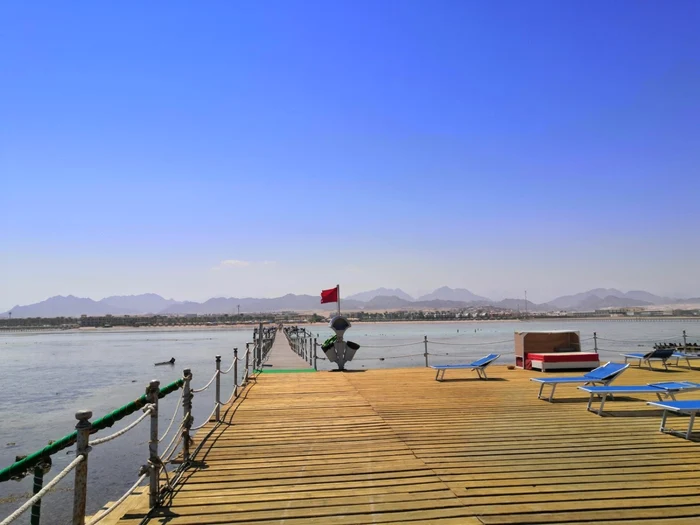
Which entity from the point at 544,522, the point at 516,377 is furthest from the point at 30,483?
the point at 516,377

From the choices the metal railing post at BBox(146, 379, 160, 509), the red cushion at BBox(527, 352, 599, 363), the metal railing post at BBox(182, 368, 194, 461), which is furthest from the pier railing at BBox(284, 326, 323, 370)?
the metal railing post at BBox(146, 379, 160, 509)

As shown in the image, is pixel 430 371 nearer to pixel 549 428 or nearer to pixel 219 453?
pixel 549 428

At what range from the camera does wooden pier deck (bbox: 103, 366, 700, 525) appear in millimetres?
3717

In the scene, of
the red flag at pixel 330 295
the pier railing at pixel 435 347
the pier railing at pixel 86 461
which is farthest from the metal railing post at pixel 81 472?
the red flag at pixel 330 295

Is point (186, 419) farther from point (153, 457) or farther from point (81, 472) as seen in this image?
point (81, 472)

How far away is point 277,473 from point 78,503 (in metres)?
2.08

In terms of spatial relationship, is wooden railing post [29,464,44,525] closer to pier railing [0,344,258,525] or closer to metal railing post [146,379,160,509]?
pier railing [0,344,258,525]

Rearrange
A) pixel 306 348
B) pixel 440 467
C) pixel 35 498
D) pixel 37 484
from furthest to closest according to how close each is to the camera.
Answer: pixel 306 348, pixel 440 467, pixel 37 484, pixel 35 498

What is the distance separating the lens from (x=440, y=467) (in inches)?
189

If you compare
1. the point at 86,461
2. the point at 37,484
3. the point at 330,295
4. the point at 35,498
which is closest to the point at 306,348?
the point at 330,295

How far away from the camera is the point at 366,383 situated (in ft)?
36.6

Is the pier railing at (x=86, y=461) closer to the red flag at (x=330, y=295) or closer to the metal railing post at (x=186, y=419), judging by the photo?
the metal railing post at (x=186, y=419)

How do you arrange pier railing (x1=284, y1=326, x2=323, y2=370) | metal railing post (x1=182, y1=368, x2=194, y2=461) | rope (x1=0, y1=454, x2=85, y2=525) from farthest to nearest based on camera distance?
pier railing (x1=284, y1=326, x2=323, y2=370) → metal railing post (x1=182, y1=368, x2=194, y2=461) → rope (x1=0, y1=454, x2=85, y2=525)

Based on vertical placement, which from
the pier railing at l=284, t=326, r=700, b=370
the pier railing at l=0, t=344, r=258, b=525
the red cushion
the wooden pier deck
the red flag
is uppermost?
the red flag
